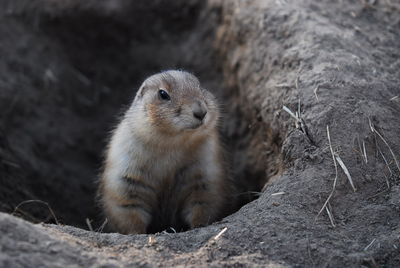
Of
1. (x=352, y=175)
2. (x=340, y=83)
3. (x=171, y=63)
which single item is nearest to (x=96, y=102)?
(x=171, y=63)

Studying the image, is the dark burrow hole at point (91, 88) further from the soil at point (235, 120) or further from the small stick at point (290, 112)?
the small stick at point (290, 112)

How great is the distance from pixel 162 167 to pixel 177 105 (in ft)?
2.88

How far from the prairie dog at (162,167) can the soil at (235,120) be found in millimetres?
609

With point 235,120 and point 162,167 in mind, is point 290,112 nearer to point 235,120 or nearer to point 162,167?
point 162,167

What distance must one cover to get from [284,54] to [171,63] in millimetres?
3247

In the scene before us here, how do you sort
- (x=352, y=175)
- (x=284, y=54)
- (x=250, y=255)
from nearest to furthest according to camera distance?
(x=250, y=255)
(x=352, y=175)
(x=284, y=54)

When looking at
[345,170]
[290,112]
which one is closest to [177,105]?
[290,112]

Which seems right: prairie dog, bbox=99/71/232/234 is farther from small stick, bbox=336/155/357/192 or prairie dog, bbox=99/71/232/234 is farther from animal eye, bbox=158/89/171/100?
small stick, bbox=336/155/357/192

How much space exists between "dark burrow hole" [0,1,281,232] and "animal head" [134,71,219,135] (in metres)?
1.76

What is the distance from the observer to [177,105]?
621cm

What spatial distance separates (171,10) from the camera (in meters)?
10.2

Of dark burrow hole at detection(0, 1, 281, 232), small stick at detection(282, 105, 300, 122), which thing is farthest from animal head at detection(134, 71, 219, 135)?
dark burrow hole at detection(0, 1, 281, 232)

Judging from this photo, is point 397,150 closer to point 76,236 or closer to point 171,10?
point 76,236

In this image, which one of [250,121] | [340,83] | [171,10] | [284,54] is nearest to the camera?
[340,83]
